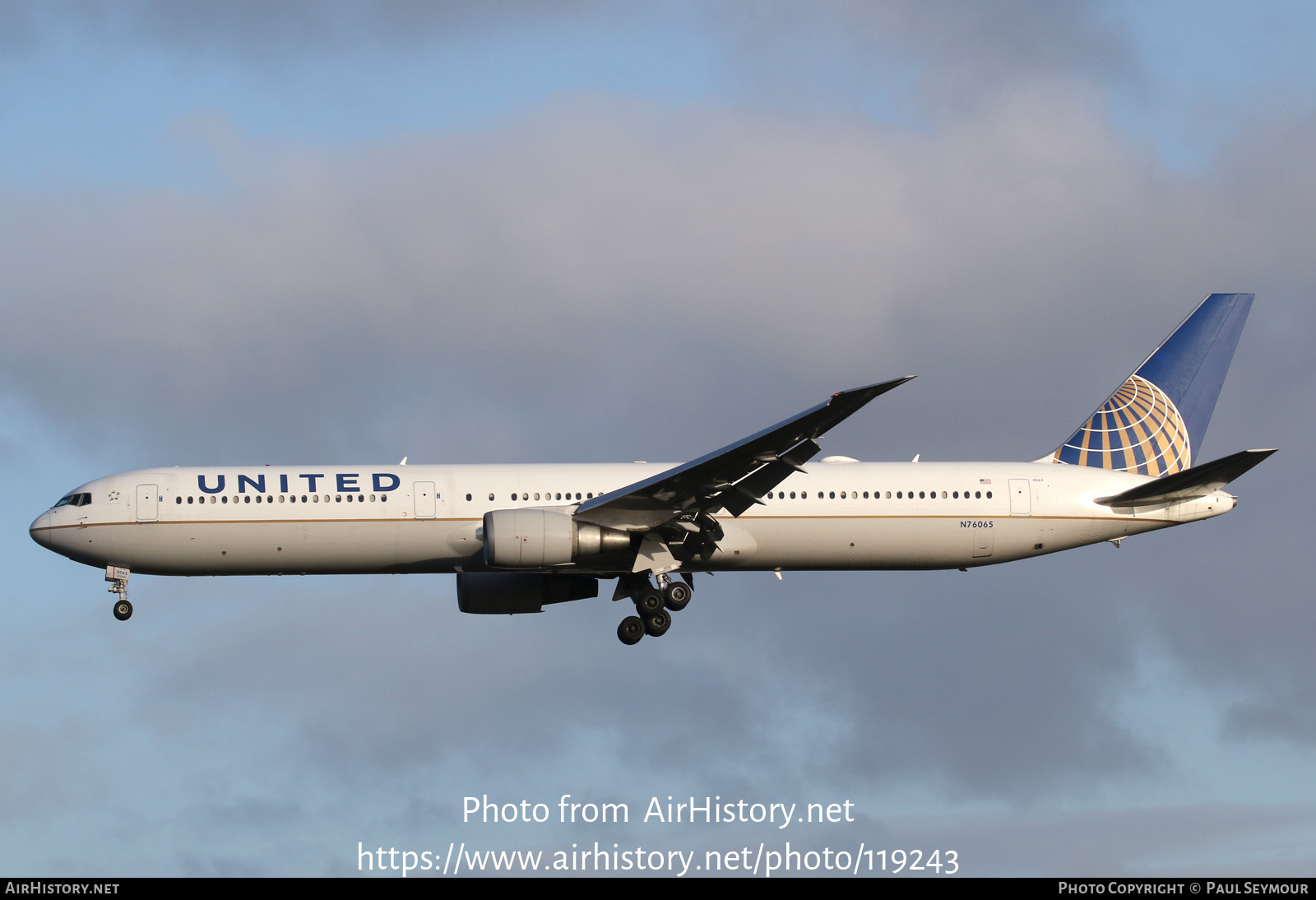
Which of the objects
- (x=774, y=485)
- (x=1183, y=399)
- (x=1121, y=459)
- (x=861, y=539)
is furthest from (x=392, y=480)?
(x=1183, y=399)

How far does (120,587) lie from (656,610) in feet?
41.4

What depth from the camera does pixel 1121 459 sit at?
39.3 metres

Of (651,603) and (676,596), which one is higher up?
(676,596)

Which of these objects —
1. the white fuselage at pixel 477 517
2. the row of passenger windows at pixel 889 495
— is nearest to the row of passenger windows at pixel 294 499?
the white fuselage at pixel 477 517

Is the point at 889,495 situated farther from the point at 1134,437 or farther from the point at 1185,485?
the point at 1134,437

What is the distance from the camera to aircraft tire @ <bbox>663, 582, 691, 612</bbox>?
116ft

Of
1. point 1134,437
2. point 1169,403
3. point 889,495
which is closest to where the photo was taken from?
point 889,495

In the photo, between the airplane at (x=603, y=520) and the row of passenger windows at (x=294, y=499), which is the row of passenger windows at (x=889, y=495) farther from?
the row of passenger windows at (x=294, y=499)

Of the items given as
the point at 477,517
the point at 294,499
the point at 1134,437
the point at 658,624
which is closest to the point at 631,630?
the point at 658,624

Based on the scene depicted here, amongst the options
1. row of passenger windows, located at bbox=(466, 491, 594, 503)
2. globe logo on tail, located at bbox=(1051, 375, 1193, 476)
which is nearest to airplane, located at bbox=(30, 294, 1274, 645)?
row of passenger windows, located at bbox=(466, 491, 594, 503)

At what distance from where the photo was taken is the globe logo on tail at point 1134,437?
39312mm

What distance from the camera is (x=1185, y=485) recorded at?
3594cm

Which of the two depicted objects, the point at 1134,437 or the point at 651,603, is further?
the point at 1134,437

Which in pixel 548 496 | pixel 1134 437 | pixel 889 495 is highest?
pixel 1134 437
